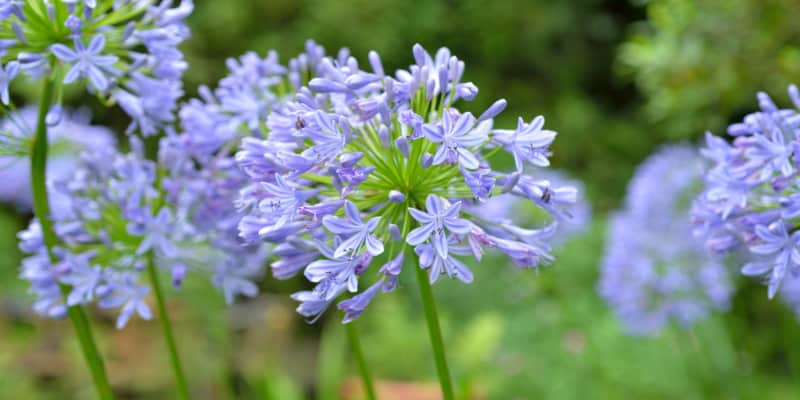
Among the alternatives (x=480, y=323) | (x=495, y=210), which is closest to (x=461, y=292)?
(x=480, y=323)

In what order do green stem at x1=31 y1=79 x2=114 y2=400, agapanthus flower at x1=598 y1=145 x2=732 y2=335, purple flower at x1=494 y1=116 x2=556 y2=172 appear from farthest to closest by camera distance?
agapanthus flower at x1=598 y1=145 x2=732 y2=335, green stem at x1=31 y1=79 x2=114 y2=400, purple flower at x1=494 y1=116 x2=556 y2=172

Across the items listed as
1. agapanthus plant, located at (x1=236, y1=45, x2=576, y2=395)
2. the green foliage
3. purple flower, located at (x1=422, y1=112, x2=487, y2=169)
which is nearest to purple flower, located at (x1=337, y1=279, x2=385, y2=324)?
agapanthus plant, located at (x1=236, y1=45, x2=576, y2=395)

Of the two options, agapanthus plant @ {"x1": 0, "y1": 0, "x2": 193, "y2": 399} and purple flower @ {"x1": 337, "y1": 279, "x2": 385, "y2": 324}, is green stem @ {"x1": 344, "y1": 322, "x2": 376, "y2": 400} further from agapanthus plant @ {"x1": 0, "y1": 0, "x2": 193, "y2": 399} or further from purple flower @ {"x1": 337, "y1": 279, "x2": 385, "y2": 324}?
agapanthus plant @ {"x1": 0, "y1": 0, "x2": 193, "y2": 399}

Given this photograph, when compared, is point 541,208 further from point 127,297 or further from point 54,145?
point 54,145

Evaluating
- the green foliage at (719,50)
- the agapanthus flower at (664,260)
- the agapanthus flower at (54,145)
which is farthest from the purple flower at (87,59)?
the green foliage at (719,50)

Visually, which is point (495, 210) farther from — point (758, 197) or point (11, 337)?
point (11, 337)

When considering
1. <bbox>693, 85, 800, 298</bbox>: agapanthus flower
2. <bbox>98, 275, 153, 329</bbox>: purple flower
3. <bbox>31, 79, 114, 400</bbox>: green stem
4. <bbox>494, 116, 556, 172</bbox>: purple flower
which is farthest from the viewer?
<bbox>98, 275, 153, 329</bbox>: purple flower

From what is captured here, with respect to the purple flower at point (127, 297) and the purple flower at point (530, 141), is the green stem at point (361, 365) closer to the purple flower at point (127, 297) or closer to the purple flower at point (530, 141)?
the purple flower at point (127, 297)
